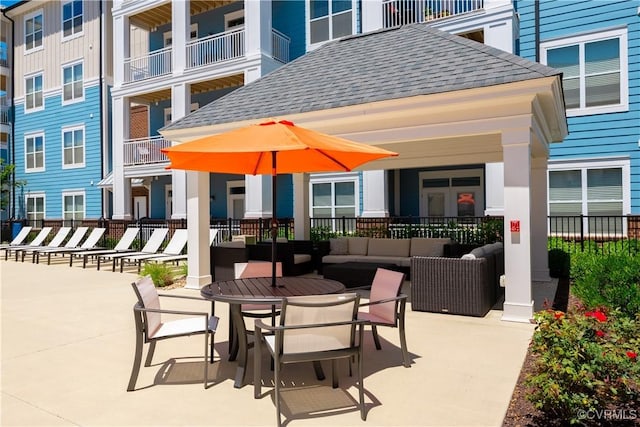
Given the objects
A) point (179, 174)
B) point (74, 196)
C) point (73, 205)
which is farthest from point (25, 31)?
point (179, 174)

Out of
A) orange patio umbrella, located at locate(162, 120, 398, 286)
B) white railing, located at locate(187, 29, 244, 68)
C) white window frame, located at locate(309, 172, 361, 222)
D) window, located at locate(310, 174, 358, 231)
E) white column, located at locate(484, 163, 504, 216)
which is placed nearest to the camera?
orange patio umbrella, located at locate(162, 120, 398, 286)

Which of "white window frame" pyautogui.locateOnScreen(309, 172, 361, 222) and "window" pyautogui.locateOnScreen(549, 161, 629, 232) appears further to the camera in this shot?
"white window frame" pyautogui.locateOnScreen(309, 172, 361, 222)

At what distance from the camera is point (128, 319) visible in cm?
672

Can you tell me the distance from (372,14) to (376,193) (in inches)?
240

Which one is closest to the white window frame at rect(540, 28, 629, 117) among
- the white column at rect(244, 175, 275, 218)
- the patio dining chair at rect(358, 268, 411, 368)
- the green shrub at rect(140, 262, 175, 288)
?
the white column at rect(244, 175, 275, 218)

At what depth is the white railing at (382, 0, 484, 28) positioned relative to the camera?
44.6 feet

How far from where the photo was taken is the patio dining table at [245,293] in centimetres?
399

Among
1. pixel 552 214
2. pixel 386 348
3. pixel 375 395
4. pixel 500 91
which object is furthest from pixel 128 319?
pixel 552 214

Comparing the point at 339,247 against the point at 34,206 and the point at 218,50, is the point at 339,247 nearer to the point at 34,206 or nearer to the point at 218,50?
the point at 218,50

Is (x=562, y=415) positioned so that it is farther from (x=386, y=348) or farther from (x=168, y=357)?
(x=168, y=357)

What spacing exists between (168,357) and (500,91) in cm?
564

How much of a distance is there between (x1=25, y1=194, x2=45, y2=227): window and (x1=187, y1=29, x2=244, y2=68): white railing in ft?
43.4

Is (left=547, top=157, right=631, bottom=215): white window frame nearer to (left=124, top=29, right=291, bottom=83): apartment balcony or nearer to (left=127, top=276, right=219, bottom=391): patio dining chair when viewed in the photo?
(left=124, top=29, right=291, bottom=83): apartment balcony

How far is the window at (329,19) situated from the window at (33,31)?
1713cm
